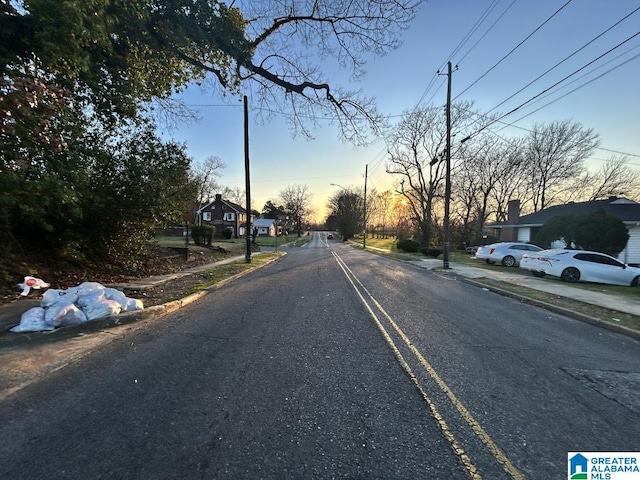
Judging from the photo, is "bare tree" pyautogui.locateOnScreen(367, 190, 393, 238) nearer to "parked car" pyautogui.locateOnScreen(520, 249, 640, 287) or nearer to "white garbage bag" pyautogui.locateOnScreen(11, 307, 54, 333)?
"parked car" pyautogui.locateOnScreen(520, 249, 640, 287)

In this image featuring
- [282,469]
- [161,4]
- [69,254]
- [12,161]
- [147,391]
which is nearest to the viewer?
[282,469]

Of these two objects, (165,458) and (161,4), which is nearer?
(165,458)

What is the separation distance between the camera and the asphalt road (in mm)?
2723

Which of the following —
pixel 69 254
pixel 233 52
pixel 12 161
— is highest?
pixel 233 52

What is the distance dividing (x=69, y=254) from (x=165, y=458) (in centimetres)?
1067

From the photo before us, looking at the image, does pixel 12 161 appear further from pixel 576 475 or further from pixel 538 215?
pixel 538 215

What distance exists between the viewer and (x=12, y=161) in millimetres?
6793

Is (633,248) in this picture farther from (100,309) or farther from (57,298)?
(57,298)

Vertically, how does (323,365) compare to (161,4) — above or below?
below

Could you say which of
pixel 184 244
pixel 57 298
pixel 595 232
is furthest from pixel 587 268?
pixel 184 244

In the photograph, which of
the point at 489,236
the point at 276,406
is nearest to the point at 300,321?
the point at 276,406

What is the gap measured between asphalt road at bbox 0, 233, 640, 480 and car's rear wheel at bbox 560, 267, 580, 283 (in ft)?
32.4

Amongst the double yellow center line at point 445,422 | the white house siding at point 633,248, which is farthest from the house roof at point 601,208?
the double yellow center line at point 445,422

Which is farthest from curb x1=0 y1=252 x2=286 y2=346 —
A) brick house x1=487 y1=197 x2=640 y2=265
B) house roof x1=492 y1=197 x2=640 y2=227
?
brick house x1=487 y1=197 x2=640 y2=265
